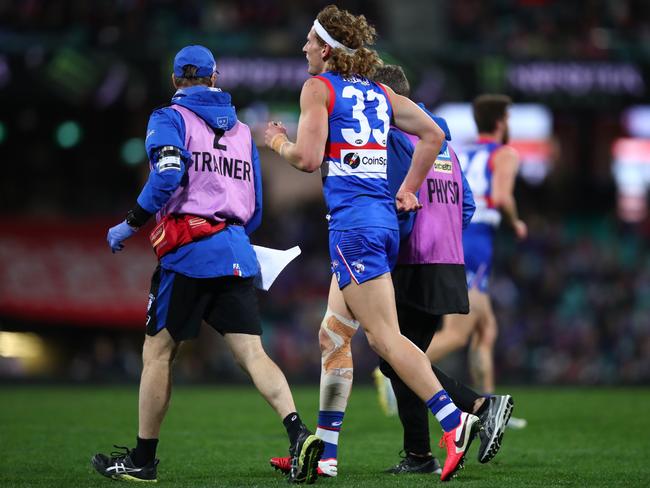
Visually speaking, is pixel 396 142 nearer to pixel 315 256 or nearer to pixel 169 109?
pixel 169 109

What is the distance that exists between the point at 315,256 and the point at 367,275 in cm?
1445

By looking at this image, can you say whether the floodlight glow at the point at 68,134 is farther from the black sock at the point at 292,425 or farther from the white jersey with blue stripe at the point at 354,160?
the black sock at the point at 292,425

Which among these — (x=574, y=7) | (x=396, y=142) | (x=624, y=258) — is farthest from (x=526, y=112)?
(x=396, y=142)

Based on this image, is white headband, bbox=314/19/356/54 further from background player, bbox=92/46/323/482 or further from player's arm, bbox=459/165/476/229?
player's arm, bbox=459/165/476/229

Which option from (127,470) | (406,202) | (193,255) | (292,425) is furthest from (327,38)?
(127,470)

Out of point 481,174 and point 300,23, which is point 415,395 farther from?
point 300,23

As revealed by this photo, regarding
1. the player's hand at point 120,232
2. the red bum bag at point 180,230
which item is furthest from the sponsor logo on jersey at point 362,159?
the player's hand at point 120,232

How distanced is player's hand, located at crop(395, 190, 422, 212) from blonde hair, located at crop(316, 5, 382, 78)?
2.16ft

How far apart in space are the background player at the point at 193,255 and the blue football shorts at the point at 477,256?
139 inches

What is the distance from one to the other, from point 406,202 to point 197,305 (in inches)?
47.5

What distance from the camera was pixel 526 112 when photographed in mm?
22125

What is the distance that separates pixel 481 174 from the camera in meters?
9.30

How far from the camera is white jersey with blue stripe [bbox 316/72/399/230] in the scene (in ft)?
18.7

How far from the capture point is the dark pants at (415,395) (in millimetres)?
6289
